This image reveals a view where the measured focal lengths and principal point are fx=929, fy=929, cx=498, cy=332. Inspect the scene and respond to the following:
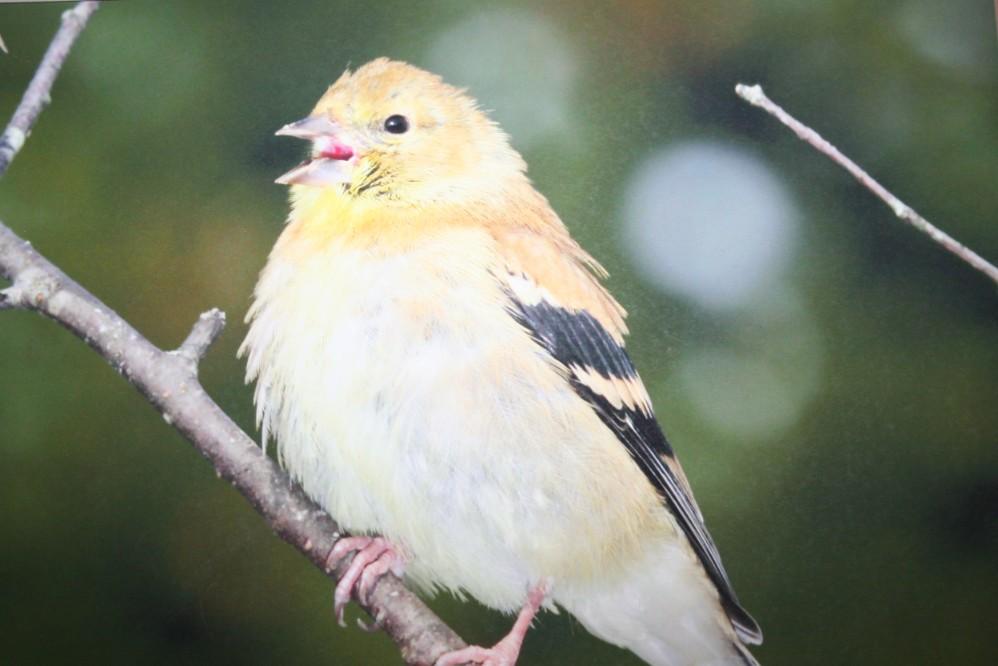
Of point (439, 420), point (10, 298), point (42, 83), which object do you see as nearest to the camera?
point (439, 420)

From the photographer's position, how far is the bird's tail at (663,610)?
4.99 ft

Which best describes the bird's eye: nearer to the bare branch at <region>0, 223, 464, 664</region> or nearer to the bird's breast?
the bird's breast

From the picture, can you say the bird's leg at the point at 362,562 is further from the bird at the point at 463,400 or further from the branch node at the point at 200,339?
the branch node at the point at 200,339

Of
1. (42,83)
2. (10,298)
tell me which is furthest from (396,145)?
(42,83)

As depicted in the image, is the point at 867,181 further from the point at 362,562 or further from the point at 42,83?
the point at 42,83

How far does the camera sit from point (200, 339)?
5.02 feet

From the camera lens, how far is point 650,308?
5.55 feet

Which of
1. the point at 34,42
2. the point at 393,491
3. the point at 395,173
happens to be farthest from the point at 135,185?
the point at 393,491

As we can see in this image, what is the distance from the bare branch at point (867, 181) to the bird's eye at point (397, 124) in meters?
0.62

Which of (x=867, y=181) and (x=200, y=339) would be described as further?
(x=867, y=181)

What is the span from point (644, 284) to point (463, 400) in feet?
1.55

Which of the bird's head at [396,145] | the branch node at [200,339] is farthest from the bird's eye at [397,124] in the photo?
the branch node at [200,339]

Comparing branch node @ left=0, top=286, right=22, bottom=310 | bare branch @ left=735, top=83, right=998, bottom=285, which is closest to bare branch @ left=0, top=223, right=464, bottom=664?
branch node @ left=0, top=286, right=22, bottom=310

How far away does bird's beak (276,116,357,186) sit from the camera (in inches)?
62.4
